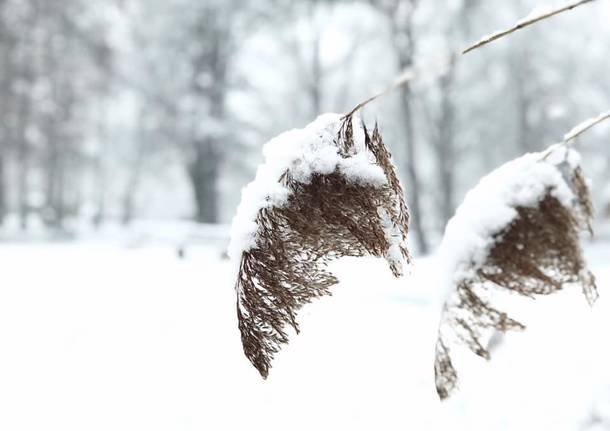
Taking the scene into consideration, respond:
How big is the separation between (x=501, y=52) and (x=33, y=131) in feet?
62.0

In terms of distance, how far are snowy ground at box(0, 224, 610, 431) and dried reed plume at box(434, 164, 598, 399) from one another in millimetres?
181

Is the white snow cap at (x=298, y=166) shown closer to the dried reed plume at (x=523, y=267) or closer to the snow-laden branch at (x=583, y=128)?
the dried reed plume at (x=523, y=267)

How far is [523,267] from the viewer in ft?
6.97

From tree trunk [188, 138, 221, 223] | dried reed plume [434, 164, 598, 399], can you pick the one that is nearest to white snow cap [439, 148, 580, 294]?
dried reed plume [434, 164, 598, 399]

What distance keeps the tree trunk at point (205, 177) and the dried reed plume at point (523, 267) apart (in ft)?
59.2

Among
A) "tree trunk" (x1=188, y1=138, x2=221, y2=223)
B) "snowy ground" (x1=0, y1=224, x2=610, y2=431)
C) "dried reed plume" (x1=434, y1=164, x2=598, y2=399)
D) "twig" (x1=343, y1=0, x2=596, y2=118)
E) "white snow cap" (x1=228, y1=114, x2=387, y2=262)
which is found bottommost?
"snowy ground" (x1=0, y1=224, x2=610, y2=431)

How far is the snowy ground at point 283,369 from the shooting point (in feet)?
12.8

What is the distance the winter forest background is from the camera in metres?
4.21

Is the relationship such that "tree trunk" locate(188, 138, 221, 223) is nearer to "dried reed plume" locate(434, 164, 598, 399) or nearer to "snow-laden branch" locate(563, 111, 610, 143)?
"snow-laden branch" locate(563, 111, 610, 143)

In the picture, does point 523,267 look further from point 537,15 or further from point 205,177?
point 205,177

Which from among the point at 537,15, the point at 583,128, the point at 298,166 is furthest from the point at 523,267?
the point at 298,166

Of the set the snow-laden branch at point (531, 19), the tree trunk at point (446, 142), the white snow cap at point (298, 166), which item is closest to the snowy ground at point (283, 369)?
the white snow cap at point (298, 166)

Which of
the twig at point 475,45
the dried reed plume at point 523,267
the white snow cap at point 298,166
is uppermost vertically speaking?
the twig at point 475,45

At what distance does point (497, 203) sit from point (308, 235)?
888 millimetres
